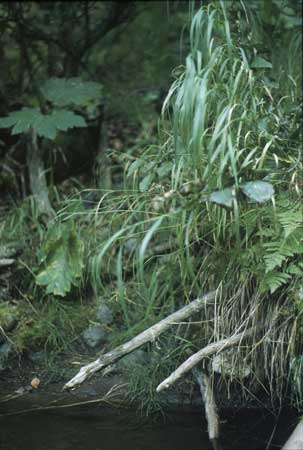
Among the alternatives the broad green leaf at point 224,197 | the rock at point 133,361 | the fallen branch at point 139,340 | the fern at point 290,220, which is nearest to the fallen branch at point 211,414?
the fallen branch at point 139,340

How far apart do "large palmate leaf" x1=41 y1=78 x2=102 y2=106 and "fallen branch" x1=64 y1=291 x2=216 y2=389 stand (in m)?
1.53

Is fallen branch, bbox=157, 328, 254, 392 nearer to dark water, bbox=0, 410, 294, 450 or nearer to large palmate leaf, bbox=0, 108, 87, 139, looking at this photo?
dark water, bbox=0, 410, 294, 450

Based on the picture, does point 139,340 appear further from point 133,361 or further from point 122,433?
point 133,361

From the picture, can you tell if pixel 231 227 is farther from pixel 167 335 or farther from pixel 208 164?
pixel 167 335

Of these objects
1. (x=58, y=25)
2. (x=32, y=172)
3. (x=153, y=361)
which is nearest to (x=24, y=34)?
(x=58, y=25)

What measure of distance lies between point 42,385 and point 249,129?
5.39ft

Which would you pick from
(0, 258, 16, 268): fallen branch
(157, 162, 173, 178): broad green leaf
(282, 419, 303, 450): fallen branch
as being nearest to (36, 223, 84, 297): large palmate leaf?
(0, 258, 16, 268): fallen branch

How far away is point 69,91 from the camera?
4.05 metres

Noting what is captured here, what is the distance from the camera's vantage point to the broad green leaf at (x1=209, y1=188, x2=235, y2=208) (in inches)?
101

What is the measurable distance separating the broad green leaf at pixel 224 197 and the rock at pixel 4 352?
1549 mm

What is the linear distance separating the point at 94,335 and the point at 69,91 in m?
1.45

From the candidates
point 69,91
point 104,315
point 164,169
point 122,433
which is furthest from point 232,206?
point 69,91

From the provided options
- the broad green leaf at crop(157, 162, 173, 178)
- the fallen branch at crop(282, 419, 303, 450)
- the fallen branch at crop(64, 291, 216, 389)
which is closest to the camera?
the fallen branch at crop(282, 419, 303, 450)

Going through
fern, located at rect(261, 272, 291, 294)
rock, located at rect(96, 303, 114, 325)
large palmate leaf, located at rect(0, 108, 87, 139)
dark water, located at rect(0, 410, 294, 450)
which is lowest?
dark water, located at rect(0, 410, 294, 450)
